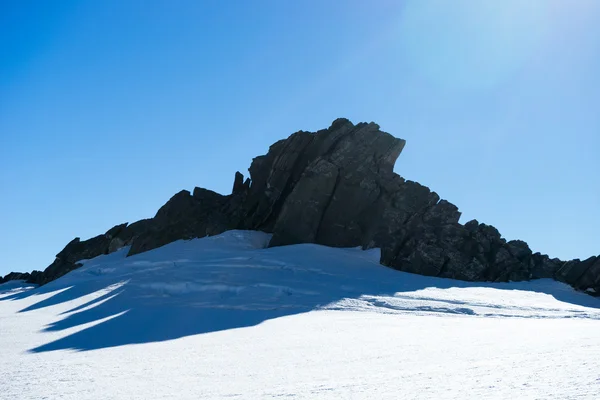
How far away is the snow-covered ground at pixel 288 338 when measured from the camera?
23.6ft

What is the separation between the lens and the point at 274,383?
7.69 metres

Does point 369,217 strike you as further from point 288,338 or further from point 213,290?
point 288,338

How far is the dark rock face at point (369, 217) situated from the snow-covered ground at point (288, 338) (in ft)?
25.1

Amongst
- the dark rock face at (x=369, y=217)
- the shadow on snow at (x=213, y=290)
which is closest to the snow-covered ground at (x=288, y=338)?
the shadow on snow at (x=213, y=290)

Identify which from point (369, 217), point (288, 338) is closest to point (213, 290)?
point (288, 338)

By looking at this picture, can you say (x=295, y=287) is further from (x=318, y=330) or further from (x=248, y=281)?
(x=318, y=330)

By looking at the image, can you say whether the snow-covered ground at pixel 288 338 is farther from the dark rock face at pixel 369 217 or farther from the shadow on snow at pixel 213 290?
the dark rock face at pixel 369 217

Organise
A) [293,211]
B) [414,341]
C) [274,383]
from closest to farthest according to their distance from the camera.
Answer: [274,383] → [414,341] → [293,211]

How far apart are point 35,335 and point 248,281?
14258mm

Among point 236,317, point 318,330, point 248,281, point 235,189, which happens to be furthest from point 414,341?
point 235,189

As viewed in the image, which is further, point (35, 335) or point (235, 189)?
point (235, 189)

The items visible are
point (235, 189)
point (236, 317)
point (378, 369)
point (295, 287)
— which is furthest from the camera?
point (235, 189)

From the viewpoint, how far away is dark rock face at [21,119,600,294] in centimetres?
4056

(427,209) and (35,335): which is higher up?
(427,209)
